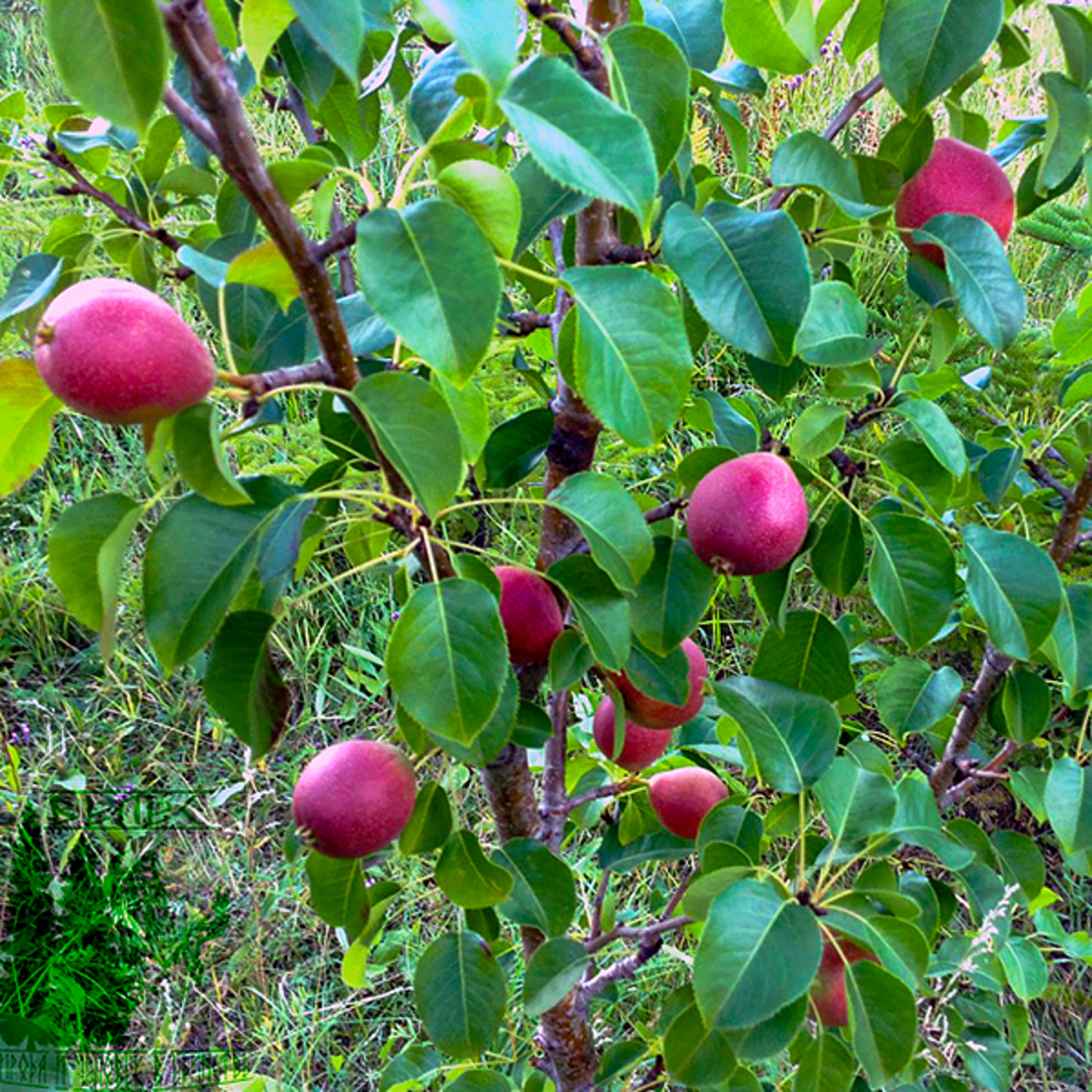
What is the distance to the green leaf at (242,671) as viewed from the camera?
55cm

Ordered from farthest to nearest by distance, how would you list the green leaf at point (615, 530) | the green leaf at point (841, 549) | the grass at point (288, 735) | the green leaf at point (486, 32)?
the grass at point (288, 735) < the green leaf at point (841, 549) < the green leaf at point (615, 530) < the green leaf at point (486, 32)

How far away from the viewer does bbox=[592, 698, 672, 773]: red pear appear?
84 cm

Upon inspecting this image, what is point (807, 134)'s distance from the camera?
23.1 inches

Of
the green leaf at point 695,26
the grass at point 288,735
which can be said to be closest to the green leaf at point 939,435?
the green leaf at point 695,26

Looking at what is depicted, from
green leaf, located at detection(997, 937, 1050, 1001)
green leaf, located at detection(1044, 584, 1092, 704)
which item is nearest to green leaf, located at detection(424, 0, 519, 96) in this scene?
green leaf, located at detection(1044, 584, 1092, 704)

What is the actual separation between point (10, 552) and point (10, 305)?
1868mm

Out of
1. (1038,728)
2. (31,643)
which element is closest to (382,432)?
(1038,728)

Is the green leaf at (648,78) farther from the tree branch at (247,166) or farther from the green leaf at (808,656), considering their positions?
the green leaf at (808,656)

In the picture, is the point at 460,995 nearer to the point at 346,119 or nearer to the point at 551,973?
the point at 551,973

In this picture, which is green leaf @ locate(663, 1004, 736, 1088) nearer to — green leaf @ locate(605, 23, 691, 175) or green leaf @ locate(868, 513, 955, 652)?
green leaf @ locate(868, 513, 955, 652)

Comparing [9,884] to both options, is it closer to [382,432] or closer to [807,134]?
[382,432]

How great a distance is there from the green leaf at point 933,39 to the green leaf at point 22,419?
43 centimetres

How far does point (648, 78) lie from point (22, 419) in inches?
13.0

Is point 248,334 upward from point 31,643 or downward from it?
upward
